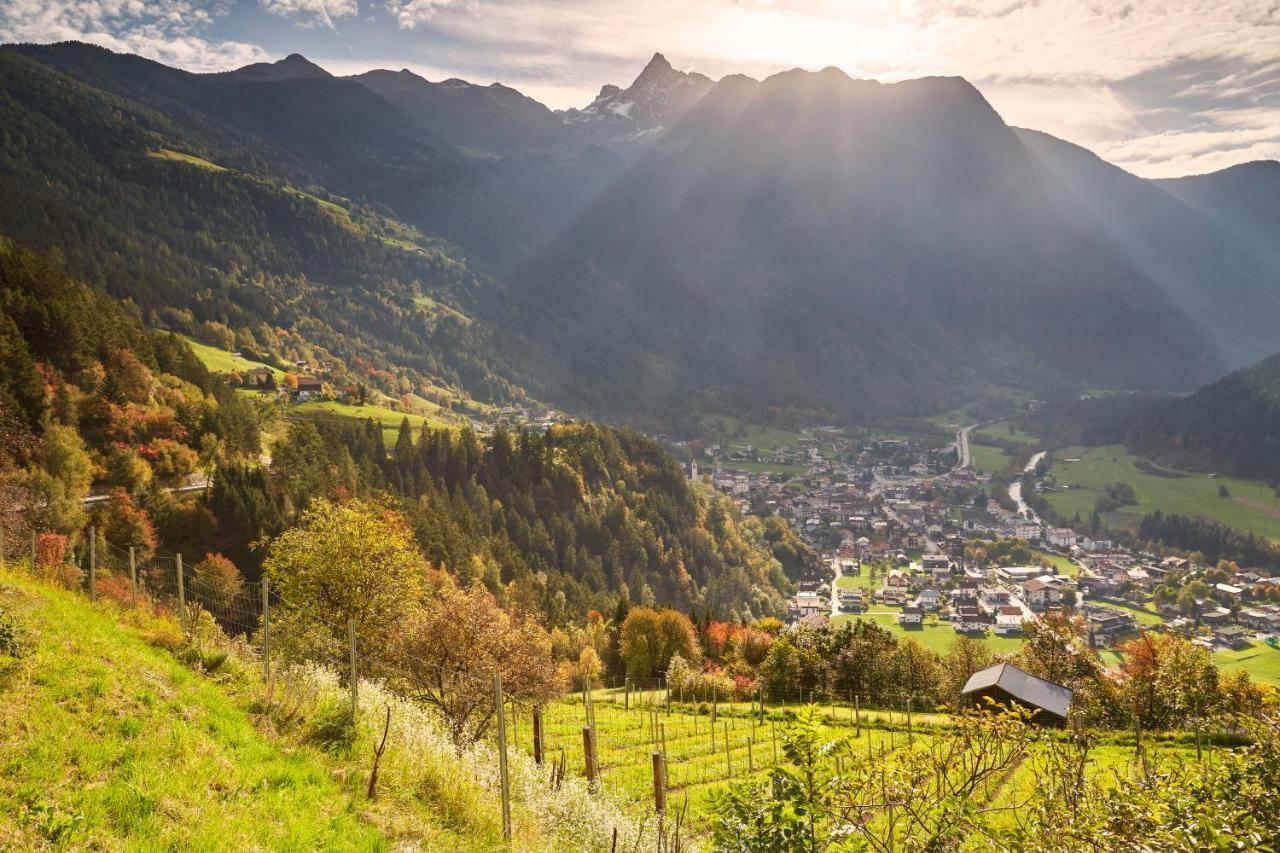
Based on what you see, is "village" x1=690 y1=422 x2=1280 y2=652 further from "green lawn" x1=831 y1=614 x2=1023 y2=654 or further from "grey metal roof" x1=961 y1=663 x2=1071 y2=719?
"grey metal roof" x1=961 y1=663 x2=1071 y2=719

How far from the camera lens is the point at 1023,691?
151 ft

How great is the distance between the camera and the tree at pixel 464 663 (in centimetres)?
2480

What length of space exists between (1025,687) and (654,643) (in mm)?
38720

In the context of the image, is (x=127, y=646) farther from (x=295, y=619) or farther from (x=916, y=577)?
(x=916, y=577)

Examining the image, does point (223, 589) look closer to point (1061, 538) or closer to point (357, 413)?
point (357, 413)

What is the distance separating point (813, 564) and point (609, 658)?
4309 inches

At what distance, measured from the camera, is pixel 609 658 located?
83938 millimetres

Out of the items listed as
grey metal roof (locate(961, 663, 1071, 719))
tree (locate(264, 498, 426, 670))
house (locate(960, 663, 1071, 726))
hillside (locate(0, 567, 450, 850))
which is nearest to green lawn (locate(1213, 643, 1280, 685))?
grey metal roof (locate(961, 663, 1071, 719))

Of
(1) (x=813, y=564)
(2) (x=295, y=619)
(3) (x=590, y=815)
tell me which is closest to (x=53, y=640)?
(3) (x=590, y=815)

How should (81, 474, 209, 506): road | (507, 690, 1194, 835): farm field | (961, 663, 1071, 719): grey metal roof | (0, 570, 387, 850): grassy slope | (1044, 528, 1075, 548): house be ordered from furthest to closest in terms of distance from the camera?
(1044, 528, 1075, 548): house < (81, 474, 209, 506): road < (961, 663, 1071, 719): grey metal roof < (507, 690, 1194, 835): farm field < (0, 570, 387, 850): grassy slope

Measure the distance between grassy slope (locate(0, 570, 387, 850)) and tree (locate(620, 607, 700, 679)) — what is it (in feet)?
213

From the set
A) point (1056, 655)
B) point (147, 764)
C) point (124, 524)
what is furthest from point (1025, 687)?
point (124, 524)

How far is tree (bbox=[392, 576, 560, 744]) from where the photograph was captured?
2480cm

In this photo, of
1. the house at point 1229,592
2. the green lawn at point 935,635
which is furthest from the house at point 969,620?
the house at point 1229,592
